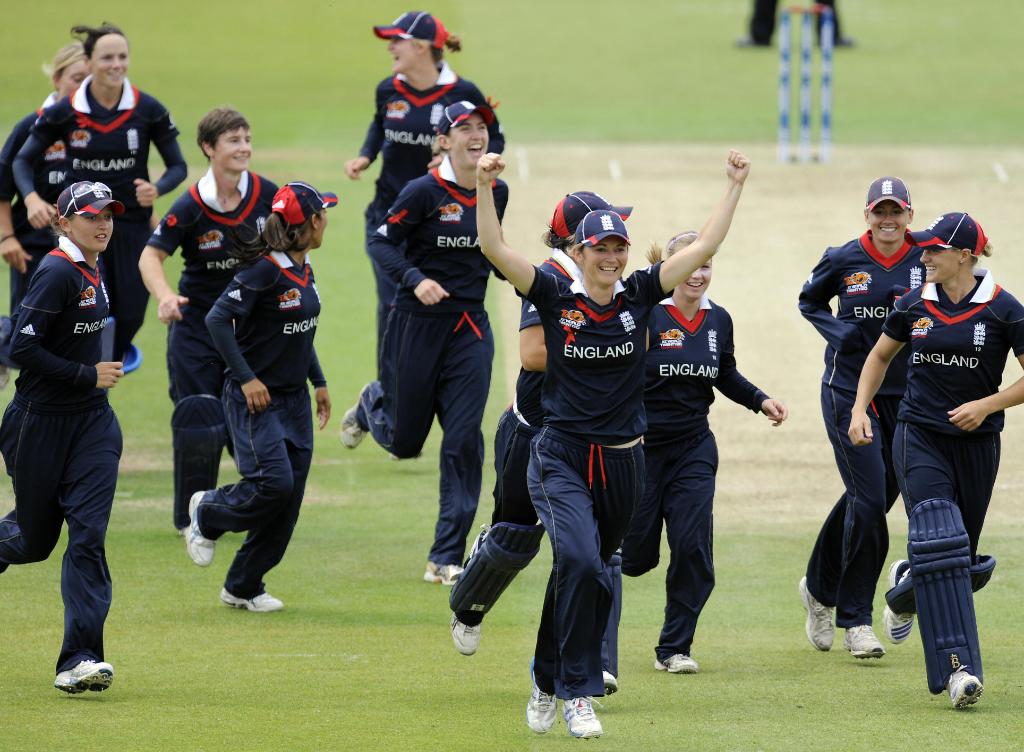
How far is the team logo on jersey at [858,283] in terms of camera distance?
8.93m

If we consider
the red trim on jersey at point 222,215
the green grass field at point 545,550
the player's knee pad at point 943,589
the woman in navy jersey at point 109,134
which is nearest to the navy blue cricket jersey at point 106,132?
the woman in navy jersey at point 109,134

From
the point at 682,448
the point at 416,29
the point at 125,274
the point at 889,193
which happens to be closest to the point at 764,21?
the point at 416,29

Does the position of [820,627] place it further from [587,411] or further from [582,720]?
[587,411]

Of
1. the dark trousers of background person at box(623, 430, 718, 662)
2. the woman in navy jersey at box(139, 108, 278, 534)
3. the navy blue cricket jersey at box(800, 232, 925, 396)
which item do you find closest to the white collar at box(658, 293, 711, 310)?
the dark trousers of background person at box(623, 430, 718, 662)

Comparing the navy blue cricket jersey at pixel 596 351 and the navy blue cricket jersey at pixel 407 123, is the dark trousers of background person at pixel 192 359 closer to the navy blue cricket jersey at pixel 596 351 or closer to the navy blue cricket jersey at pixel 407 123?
the navy blue cricket jersey at pixel 407 123

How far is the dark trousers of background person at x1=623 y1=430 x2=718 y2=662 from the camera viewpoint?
8406 millimetres

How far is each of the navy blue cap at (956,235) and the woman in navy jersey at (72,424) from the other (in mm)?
3615

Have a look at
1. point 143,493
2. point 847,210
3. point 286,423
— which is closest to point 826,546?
point 286,423

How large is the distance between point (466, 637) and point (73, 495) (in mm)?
1867

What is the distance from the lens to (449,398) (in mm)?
10258

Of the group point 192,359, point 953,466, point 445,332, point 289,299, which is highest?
point 289,299

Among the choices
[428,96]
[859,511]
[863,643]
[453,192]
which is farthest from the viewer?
[428,96]

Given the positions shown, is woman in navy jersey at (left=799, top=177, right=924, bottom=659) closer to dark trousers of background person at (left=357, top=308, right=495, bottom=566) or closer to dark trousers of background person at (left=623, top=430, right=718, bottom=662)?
dark trousers of background person at (left=623, top=430, right=718, bottom=662)

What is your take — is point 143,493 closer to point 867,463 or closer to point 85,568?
point 85,568
